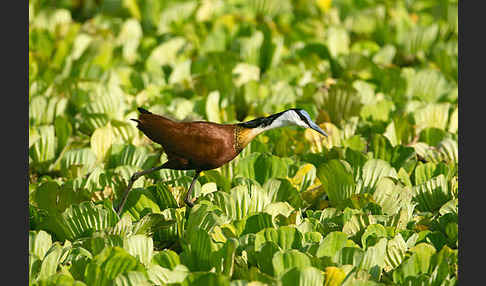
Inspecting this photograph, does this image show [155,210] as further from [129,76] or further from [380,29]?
[380,29]

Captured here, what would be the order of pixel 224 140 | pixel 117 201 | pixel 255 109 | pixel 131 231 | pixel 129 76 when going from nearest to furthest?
pixel 131 231 < pixel 224 140 < pixel 117 201 < pixel 255 109 < pixel 129 76

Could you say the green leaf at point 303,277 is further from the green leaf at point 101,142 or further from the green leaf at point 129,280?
the green leaf at point 101,142

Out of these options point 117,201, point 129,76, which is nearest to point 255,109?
point 129,76

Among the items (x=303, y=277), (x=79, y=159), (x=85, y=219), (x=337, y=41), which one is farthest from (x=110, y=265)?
(x=337, y=41)

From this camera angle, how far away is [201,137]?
3152mm

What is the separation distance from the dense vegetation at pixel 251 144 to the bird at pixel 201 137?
140 millimetres

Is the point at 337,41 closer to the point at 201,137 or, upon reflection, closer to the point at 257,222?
the point at 201,137

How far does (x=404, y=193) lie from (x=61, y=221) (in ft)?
4.36

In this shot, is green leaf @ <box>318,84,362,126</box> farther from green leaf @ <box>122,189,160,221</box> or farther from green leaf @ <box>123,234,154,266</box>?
green leaf @ <box>123,234,154,266</box>

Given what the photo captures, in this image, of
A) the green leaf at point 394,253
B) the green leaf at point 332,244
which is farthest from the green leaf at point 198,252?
the green leaf at point 394,253

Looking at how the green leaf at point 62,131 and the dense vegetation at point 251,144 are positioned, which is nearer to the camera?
the dense vegetation at point 251,144

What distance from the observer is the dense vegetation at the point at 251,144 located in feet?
8.86

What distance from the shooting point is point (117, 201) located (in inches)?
133

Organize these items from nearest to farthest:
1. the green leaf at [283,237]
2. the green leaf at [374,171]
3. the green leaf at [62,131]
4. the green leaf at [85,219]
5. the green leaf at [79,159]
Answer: the green leaf at [283,237] → the green leaf at [85,219] → the green leaf at [374,171] → the green leaf at [79,159] → the green leaf at [62,131]
